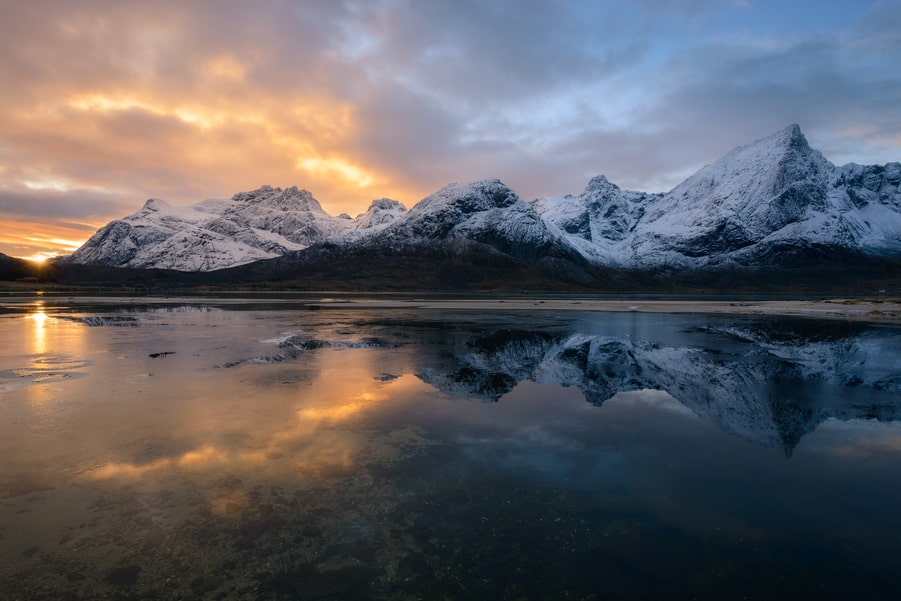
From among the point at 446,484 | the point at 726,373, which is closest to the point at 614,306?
the point at 726,373

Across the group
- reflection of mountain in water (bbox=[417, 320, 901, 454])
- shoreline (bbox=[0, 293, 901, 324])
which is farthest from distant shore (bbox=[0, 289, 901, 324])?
reflection of mountain in water (bbox=[417, 320, 901, 454])

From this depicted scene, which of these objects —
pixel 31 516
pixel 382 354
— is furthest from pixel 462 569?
pixel 382 354

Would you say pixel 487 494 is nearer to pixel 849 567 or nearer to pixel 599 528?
pixel 599 528

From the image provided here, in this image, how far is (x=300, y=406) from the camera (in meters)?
16.9

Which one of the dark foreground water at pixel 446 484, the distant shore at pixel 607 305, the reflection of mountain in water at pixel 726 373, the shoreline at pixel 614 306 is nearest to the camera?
the dark foreground water at pixel 446 484

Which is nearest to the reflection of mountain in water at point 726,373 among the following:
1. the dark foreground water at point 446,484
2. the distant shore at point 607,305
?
the dark foreground water at point 446,484

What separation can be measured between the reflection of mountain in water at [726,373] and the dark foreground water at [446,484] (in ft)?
0.68

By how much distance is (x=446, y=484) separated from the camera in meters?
10.7

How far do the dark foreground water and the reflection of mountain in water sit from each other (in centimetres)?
21

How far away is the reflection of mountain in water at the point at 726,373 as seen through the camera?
16453mm

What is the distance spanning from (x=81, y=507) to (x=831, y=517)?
1452 centimetres

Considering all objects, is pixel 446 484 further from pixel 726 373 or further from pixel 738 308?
pixel 738 308

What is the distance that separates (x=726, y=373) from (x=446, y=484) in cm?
1811

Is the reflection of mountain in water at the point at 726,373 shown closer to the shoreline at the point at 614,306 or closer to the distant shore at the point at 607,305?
the shoreline at the point at 614,306
